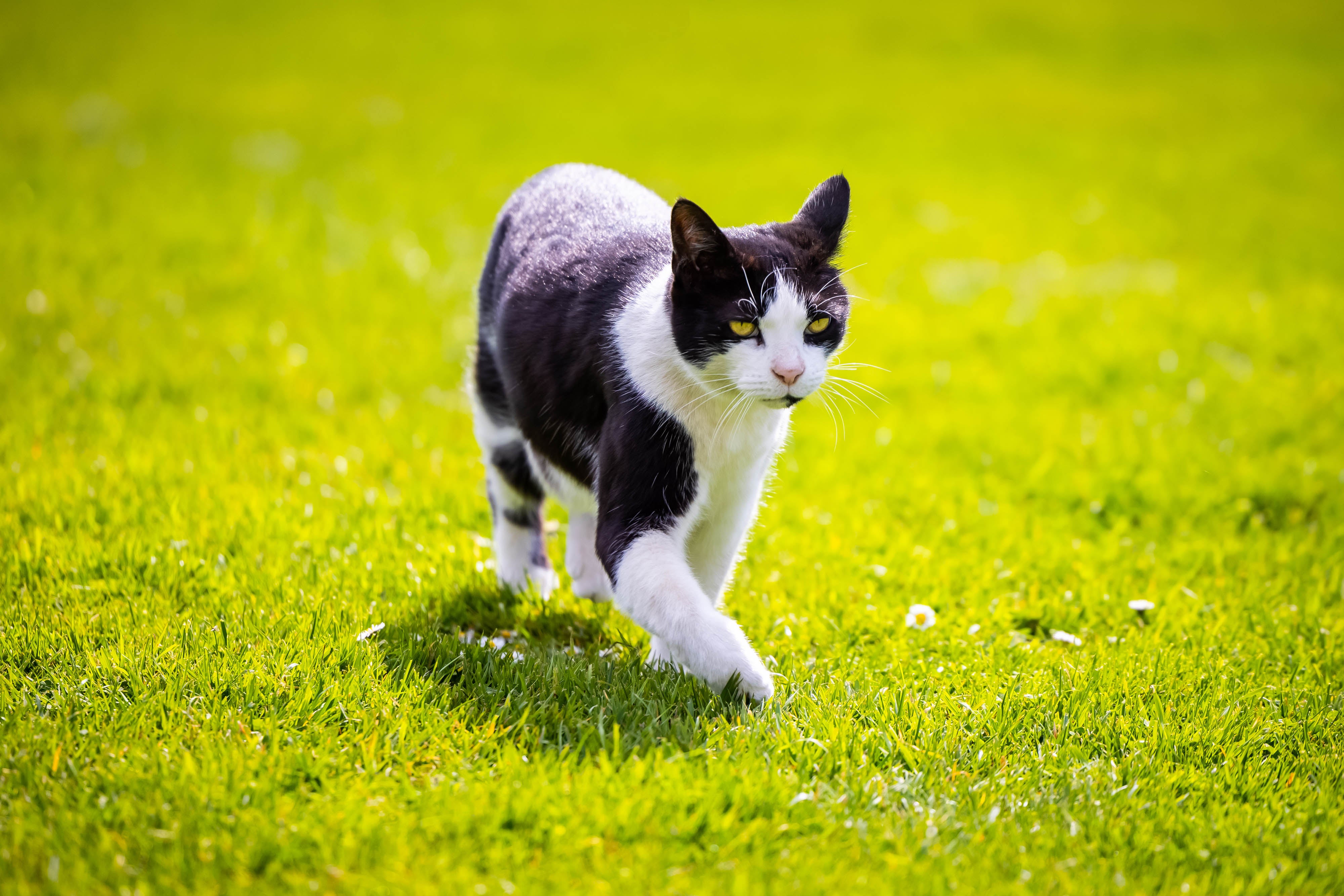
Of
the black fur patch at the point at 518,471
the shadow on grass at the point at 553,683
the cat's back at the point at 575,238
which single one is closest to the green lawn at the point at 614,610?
the shadow on grass at the point at 553,683

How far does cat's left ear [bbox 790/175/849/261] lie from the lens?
3.76 m

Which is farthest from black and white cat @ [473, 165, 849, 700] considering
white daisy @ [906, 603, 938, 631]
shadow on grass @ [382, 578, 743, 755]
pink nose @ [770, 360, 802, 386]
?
white daisy @ [906, 603, 938, 631]

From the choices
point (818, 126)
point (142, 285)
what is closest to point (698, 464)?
point (142, 285)

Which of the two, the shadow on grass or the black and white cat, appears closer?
the shadow on grass

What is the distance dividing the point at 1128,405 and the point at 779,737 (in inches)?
186

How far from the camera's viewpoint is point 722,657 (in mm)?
3377

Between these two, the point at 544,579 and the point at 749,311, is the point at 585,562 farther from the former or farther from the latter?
the point at 749,311

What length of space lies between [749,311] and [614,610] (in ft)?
5.25

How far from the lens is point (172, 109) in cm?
1453

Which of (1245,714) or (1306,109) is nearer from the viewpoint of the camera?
(1245,714)

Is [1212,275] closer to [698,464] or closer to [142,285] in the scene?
[698,464]

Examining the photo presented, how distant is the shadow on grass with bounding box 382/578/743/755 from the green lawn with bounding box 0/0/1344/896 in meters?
0.02

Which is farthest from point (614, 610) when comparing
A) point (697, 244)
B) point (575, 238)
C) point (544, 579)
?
point (697, 244)

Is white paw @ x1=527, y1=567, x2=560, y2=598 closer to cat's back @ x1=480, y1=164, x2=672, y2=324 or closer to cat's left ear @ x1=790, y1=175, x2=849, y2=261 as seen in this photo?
cat's back @ x1=480, y1=164, x2=672, y2=324
